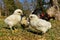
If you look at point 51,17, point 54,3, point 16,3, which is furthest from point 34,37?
point 16,3

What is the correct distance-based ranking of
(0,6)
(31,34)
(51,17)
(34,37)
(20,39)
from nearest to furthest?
(20,39)
(34,37)
(31,34)
(51,17)
(0,6)

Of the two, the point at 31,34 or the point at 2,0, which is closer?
the point at 31,34

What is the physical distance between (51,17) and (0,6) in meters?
14.2

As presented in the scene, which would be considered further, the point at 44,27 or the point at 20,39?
the point at 44,27

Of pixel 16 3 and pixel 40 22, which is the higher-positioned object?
pixel 40 22

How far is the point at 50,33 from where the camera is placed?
6504 millimetres

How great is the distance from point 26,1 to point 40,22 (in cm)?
1353

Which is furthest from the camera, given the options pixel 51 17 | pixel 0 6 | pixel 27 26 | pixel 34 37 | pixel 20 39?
pixel 0 6

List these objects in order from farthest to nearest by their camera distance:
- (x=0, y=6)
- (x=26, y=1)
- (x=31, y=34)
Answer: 1. (x=0, y=6)
2. (x=26, y=1)
3. (x=31, y=34)

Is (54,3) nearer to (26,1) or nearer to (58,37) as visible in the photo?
(58,37)

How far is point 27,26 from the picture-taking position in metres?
6.86

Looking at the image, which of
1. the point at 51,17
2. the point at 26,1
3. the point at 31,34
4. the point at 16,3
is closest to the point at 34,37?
the point at 31,34

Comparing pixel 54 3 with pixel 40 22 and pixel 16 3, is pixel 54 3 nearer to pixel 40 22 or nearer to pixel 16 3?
pixel 40 22

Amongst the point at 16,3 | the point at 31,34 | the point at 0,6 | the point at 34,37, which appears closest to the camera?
the point at 34,37
